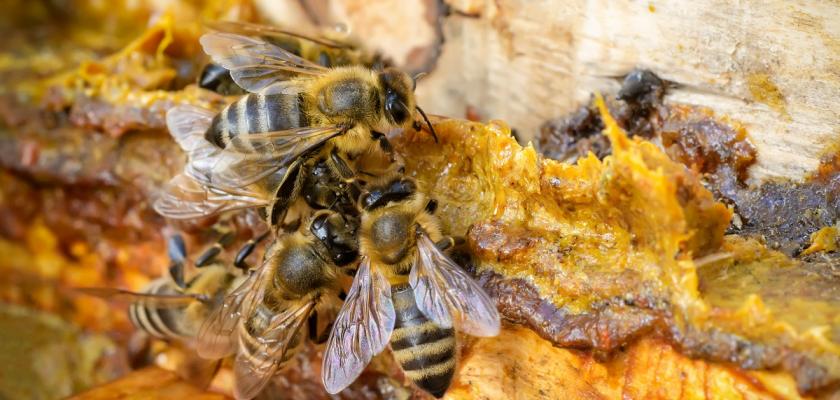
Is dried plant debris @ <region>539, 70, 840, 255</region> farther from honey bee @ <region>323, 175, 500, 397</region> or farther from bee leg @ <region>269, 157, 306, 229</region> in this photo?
bee leg @ <region>269, 157, 306, 229</region>

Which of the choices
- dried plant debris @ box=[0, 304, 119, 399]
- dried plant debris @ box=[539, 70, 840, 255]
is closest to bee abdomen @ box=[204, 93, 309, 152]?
dried plant debris @ box=[539, 70, 840, 255]

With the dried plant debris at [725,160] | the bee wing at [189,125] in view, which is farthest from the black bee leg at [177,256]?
the dried plant debris at [725,160]

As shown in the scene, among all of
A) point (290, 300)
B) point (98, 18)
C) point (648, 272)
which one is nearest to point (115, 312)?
point (290, 300)

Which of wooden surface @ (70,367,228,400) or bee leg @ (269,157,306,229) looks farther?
wooden surface @ (70,367,228,400)

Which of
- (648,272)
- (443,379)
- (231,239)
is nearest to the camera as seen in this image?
(648,272)

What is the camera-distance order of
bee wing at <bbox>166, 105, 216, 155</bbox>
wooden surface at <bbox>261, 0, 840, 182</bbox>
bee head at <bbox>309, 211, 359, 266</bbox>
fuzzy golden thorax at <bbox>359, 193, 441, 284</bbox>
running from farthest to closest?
bee wing at <bbox>166, 105, 216, 155</bbox> → bee head at <bbox>309, 211, 359, 266</bbox> → fuzzy golden thorax at <bbox>359, 193, 441, 284</bbox> → wooden surface at <bbox>261, 0, 840, 182</bbox>

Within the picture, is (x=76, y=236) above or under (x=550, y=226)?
under

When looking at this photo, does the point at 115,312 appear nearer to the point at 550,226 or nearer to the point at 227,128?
the point at 227,128
